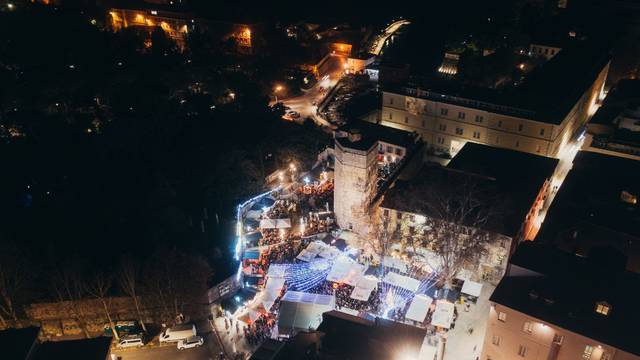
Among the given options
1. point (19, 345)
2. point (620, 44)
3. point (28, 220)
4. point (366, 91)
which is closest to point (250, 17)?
point (366, 91)

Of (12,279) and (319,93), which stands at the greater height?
(319,93)

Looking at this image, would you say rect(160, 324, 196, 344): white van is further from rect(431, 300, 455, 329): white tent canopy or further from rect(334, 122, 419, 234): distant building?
rect(431, 300, 455, 329): white tent canopy

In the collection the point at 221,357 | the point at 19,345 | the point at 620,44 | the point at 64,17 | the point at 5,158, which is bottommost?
the point at 221,357

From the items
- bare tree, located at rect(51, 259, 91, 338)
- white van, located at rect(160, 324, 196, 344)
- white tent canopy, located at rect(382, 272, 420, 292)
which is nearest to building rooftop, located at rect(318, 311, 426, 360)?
white tent canopy, located at rect(382, 272, 420, 292)

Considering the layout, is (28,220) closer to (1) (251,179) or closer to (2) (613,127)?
(1) (251,179)

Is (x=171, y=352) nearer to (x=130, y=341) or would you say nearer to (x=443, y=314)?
(x=130, y=341)

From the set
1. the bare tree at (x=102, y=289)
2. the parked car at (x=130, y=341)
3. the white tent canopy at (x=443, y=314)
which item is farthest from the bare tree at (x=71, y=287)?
the white tent canopy at (x=443, y=314)


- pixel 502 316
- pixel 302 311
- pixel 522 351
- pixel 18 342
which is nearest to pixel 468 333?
pixel 522 351
